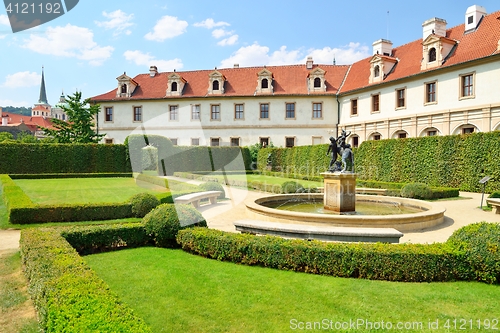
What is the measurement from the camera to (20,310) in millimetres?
4754

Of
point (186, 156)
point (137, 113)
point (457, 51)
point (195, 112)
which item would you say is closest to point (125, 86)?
Answer: point (137, 113)

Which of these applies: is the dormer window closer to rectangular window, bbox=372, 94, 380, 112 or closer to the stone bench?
rectangular window, bbox=372, 94, 380, 112

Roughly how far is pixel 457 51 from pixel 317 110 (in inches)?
569

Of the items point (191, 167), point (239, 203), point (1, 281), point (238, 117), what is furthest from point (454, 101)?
point (1, 281)

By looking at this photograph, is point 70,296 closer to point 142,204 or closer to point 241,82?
point 142,204

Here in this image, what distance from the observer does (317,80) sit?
3656 cm

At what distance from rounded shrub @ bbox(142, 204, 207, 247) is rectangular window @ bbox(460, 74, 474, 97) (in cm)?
2257

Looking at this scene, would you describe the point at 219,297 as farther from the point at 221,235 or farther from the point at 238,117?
the point at 238,117

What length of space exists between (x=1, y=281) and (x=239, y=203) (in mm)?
10718

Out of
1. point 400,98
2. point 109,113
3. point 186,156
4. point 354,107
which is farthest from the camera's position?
point 109,113

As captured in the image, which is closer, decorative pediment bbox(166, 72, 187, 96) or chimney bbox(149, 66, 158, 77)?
decorative pediment bbox(166, 72, 187, 96)

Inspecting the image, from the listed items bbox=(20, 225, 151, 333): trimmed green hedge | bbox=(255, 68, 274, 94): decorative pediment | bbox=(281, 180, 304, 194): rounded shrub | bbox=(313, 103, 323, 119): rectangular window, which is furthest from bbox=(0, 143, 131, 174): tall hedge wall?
bbox=(20, 225, 151, 333): trimmed green hedge

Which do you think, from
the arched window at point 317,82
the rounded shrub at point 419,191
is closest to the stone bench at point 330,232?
the rounded shrub at point 419,191

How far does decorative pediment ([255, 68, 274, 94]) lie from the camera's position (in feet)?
122
